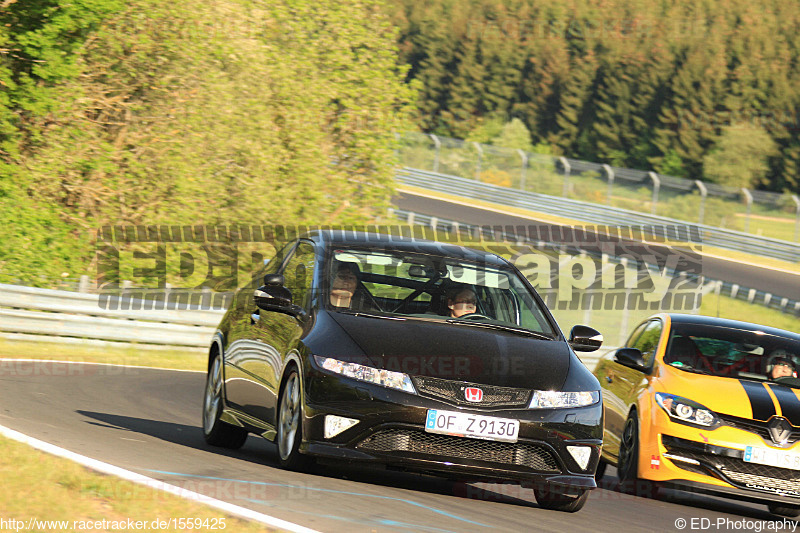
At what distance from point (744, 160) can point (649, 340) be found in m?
72.3

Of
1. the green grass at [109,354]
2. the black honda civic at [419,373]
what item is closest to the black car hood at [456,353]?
the black honda civic at [419,373]

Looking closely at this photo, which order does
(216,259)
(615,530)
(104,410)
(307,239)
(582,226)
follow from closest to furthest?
(615,530) < (307,239) < (104,410) < (216,259) < (582,226)

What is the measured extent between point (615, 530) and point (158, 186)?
1964 centimetres

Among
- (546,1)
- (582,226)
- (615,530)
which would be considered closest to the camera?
(615,530)

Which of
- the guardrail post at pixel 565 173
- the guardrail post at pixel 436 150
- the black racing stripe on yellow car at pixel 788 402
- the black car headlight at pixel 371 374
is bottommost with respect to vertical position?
the guardrail post at pixel 436 150

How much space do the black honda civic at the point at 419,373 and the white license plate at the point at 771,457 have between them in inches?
61.7

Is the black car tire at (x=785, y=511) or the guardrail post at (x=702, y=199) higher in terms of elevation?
the black car tire at (x=785, y=511)

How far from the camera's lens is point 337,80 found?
A: 29.8 meters

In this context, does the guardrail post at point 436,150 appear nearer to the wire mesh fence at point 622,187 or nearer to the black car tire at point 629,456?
the wire mesh fence at point 622,187

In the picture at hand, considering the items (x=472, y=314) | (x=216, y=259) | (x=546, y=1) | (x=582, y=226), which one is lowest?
(x=546, y=1)

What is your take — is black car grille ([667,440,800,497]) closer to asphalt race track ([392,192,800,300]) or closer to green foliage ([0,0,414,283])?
green foliage ([0,0,414,283])

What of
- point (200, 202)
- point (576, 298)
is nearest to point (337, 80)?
point (200, 202)

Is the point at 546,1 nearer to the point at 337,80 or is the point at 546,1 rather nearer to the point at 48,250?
the point at 337,80

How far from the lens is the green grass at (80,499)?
538 centimetres
